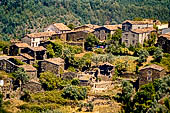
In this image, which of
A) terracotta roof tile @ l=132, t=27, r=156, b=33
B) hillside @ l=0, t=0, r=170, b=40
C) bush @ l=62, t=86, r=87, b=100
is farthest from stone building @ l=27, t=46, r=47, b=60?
hillside @ l=0, t=0, r=170, b=40

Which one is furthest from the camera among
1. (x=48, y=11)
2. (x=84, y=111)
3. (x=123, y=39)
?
(x=48, y=11)

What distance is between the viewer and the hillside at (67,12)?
83.9 metres

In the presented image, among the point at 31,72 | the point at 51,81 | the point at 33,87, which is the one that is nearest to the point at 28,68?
the point at 31,72

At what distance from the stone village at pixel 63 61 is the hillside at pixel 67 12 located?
992 inches

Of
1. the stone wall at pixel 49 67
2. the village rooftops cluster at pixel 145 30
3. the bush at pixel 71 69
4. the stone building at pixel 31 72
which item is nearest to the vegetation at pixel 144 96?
the bush at pixel 71 69

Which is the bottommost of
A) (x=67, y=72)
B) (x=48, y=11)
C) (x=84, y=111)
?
(x=84, y=111)

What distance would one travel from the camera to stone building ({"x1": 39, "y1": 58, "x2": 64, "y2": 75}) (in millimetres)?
45500

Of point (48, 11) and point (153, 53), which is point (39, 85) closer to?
point (153, 53)

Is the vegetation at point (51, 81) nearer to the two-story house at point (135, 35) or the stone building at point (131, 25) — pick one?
the two-story house at point (135, 35)

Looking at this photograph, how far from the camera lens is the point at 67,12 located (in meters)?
98.8

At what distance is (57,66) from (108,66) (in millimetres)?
5414

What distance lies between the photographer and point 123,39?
53469 millimetres

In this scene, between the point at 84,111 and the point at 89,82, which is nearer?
the point at 84,111

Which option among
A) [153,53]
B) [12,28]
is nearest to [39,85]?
[153,53]
